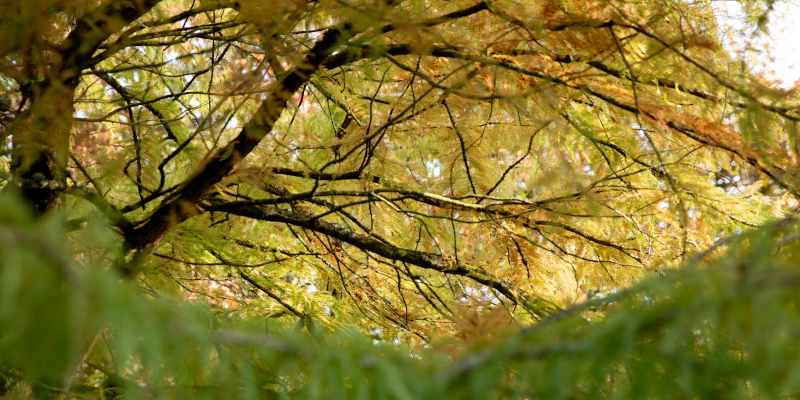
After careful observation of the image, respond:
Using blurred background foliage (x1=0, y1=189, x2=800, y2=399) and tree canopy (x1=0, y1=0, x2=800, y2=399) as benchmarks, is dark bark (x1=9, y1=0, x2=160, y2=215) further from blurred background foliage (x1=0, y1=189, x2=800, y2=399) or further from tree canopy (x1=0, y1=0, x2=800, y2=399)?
blurred background foliage (x1=0, y1=189, x2=800, y2=399)

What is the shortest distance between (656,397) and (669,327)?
0.09 metres

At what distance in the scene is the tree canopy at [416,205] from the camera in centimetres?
53

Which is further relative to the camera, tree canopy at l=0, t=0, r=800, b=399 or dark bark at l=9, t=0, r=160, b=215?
dark bark at l=9, t=0, r=160, b=215

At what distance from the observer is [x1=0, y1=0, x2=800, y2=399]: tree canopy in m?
0.53

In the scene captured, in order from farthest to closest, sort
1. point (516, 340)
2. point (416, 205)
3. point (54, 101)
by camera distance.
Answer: point (416, 205)
point (54, 101)
point (516, 340)

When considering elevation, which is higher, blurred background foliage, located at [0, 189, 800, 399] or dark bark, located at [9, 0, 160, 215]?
dark bark, located at [9, 0, 160, 215]

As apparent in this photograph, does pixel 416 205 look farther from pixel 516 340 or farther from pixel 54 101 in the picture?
pixel 516 340

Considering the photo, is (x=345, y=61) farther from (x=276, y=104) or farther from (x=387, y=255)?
(x=387, y=255)

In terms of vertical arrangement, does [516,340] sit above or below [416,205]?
below

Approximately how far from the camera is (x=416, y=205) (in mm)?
2240

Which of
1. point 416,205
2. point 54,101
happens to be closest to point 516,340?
point 54,101

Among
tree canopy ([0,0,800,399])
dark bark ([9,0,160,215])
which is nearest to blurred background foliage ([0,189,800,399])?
tree canopy ([0,0,800,399])

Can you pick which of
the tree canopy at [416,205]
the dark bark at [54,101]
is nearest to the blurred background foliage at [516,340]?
the tree canopy at [416,205]

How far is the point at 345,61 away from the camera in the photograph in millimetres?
1581
